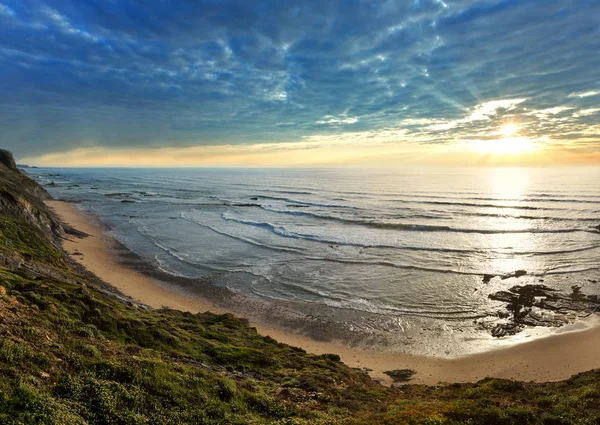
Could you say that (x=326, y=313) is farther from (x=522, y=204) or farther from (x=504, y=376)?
(x=522, y=204)

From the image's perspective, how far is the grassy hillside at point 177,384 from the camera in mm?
6113

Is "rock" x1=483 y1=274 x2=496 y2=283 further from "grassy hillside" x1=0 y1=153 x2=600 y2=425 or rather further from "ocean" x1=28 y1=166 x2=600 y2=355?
"grassy hillside" x1=0 y1=153 x2=600 y2=425

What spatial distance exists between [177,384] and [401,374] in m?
9.26

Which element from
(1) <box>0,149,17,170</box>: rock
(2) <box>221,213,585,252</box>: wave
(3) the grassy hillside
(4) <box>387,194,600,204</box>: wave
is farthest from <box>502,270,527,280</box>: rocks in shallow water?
(1) <box>0,149,17,170</box>: rock

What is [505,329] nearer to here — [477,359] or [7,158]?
[477,359]

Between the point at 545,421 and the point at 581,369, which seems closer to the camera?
the point at 545,421

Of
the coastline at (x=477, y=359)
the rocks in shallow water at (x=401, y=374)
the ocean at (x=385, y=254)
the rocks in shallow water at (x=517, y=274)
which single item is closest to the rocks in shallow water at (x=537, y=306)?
the ocean at (x=385, y=254)

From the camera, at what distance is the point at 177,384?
24.6 ft

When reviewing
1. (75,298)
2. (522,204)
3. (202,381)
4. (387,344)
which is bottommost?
(387,344)

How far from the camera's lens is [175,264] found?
2733 cm

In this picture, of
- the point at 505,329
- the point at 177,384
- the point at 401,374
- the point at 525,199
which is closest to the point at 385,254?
the point at 505,329

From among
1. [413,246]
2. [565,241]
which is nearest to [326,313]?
[413,246]

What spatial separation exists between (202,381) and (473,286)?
2025 cm

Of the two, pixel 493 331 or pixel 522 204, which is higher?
pixel 522 204
